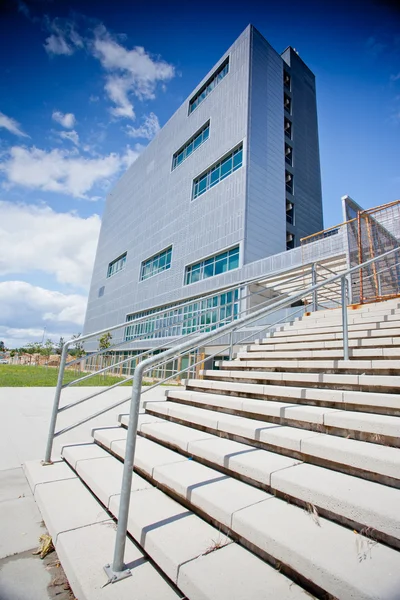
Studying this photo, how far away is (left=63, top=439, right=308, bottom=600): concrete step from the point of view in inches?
49.1

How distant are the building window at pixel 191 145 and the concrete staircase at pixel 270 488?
26998 mm

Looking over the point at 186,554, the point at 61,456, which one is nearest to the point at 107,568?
the point at 186,554

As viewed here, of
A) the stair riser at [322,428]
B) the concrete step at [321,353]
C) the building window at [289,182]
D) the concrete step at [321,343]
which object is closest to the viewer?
the stair riser at [322,428]

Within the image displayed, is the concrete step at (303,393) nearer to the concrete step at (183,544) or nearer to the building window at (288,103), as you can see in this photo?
the concrete step at (183,544)

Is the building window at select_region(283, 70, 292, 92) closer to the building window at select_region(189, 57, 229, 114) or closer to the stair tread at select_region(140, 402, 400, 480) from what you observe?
the building window at select_region(189, 57, 229, 114)

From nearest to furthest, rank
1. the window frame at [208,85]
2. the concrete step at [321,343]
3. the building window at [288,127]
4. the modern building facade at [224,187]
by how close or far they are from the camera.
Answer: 1. the concrete step at [321,343]
2. the modern building facade at [224,187]
3. the window frame at [208,85]
4. the building window at [288,127]

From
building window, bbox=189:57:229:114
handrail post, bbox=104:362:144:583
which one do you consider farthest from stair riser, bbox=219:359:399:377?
building window, bbox=189:57:229:114

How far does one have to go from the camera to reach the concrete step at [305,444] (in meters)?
1.62

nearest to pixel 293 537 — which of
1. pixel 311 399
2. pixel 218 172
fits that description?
pixel 311 399

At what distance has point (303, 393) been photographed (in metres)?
2.73

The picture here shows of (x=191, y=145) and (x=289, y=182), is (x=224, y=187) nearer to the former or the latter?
(x=289, y=182)

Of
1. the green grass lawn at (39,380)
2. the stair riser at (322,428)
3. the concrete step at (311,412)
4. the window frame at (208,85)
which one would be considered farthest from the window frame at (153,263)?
the stair riser at (322,428)

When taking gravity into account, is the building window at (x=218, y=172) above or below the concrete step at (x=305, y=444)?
above

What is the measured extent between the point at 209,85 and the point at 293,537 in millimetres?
33353
